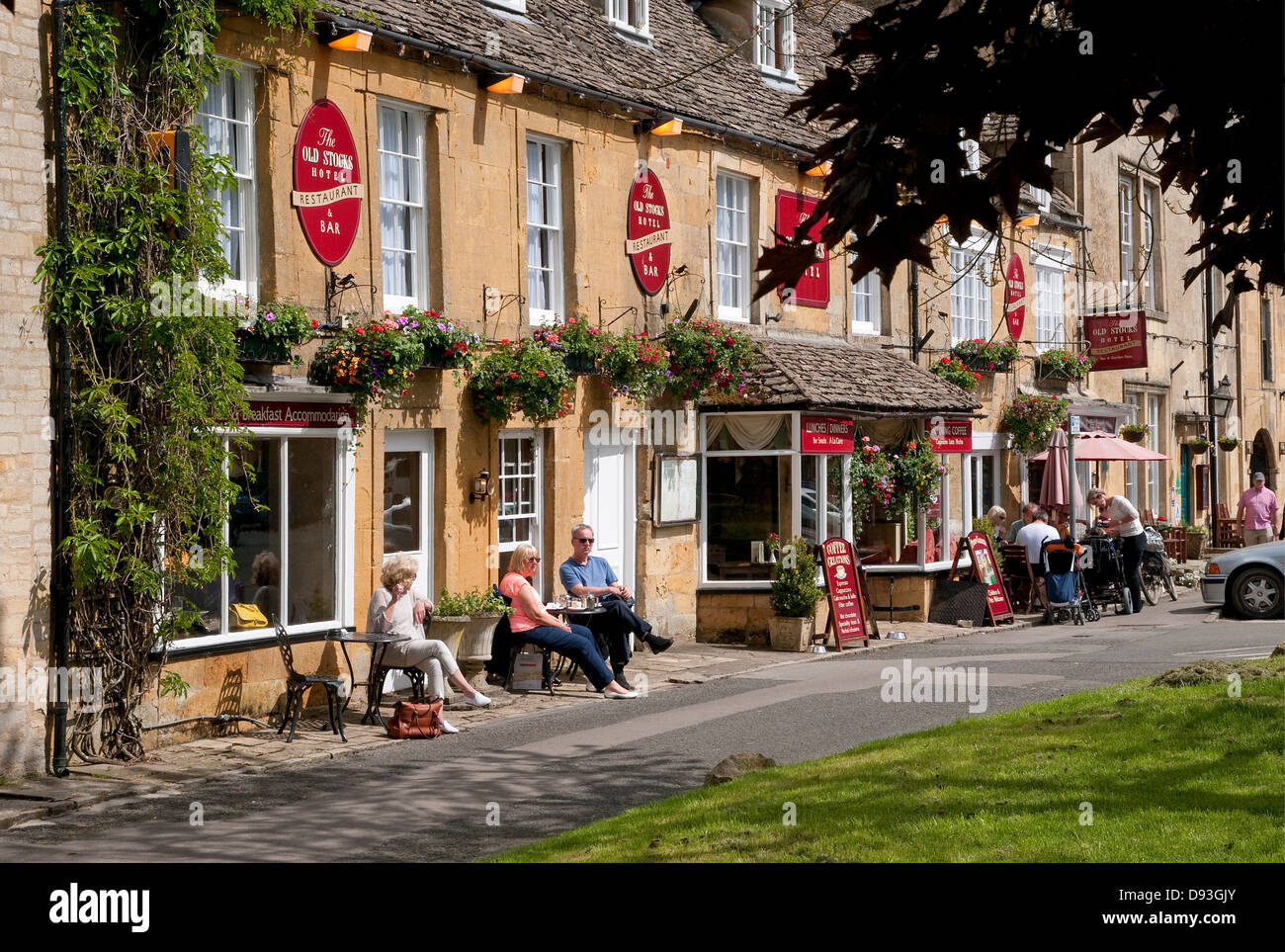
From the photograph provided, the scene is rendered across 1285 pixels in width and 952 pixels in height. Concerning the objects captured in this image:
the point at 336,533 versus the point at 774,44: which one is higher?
the point at 774,44

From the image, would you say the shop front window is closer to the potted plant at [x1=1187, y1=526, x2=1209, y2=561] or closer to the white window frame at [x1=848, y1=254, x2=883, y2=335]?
the white window frame at [x1=848, y1=254, x2=883, y2=335]

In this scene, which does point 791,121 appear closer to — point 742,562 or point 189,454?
point 742,562

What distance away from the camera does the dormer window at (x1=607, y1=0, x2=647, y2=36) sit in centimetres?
2036

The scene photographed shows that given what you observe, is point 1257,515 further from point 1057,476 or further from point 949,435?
point 949,435

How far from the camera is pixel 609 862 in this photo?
7.47 m

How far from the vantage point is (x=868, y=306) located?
24266 mm

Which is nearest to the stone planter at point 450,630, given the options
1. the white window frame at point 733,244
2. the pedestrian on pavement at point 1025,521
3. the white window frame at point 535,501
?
the white window frame at point 535,501

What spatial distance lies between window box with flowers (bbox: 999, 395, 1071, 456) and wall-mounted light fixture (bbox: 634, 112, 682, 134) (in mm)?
11120

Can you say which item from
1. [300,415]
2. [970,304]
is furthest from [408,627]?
[970,304]

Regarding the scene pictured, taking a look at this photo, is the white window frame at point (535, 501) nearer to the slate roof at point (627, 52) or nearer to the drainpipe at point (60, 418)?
the slate roof at point (627, 52)

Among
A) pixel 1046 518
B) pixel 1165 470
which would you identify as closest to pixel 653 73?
pixel 1046 518

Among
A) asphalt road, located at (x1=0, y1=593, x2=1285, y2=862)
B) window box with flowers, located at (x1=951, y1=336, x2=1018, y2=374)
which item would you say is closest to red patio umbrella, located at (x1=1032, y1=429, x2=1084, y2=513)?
window box with flowers, located at (x1=951, y1=336, x2=1018, y2=374)

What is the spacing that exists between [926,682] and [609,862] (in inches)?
319

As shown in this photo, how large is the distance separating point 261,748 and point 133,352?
328 cm
